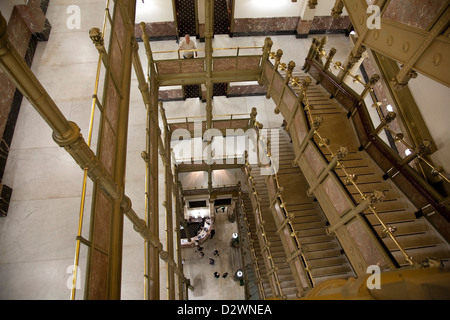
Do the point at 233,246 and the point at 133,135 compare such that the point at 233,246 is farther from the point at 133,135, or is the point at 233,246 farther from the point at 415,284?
the point at 415,284

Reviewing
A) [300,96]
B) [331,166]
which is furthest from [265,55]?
[331,166]

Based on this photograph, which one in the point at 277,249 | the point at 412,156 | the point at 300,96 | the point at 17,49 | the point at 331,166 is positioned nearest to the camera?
the point at 17,49

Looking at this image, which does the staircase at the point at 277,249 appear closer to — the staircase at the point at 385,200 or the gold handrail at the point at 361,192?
the staircase at the point at 385,200

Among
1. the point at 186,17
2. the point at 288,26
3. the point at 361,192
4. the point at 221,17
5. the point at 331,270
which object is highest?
the point at 221,17

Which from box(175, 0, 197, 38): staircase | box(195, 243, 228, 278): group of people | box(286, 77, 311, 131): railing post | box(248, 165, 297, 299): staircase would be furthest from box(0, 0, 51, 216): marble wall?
box(195, 243, 228, 278): group of people

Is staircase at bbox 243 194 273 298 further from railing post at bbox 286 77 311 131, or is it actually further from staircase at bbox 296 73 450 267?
railing post at bbox 286 77 311 131

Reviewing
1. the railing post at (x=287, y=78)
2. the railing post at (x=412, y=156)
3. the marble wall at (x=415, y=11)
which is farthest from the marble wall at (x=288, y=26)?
the railing post at (x=412, y=156)

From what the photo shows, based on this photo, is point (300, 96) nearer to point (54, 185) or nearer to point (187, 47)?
point (187, 47)

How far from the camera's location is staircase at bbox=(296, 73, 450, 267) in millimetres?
5500

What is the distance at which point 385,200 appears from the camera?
6.53 metres

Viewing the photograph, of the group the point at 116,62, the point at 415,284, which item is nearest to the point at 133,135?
the point at 116,62

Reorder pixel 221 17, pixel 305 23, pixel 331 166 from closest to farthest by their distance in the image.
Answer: pixel 331 166 < pixel 221 17 < pixel 305 23

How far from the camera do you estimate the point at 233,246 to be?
1603 centimetres

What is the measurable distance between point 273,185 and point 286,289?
4.47 metres
